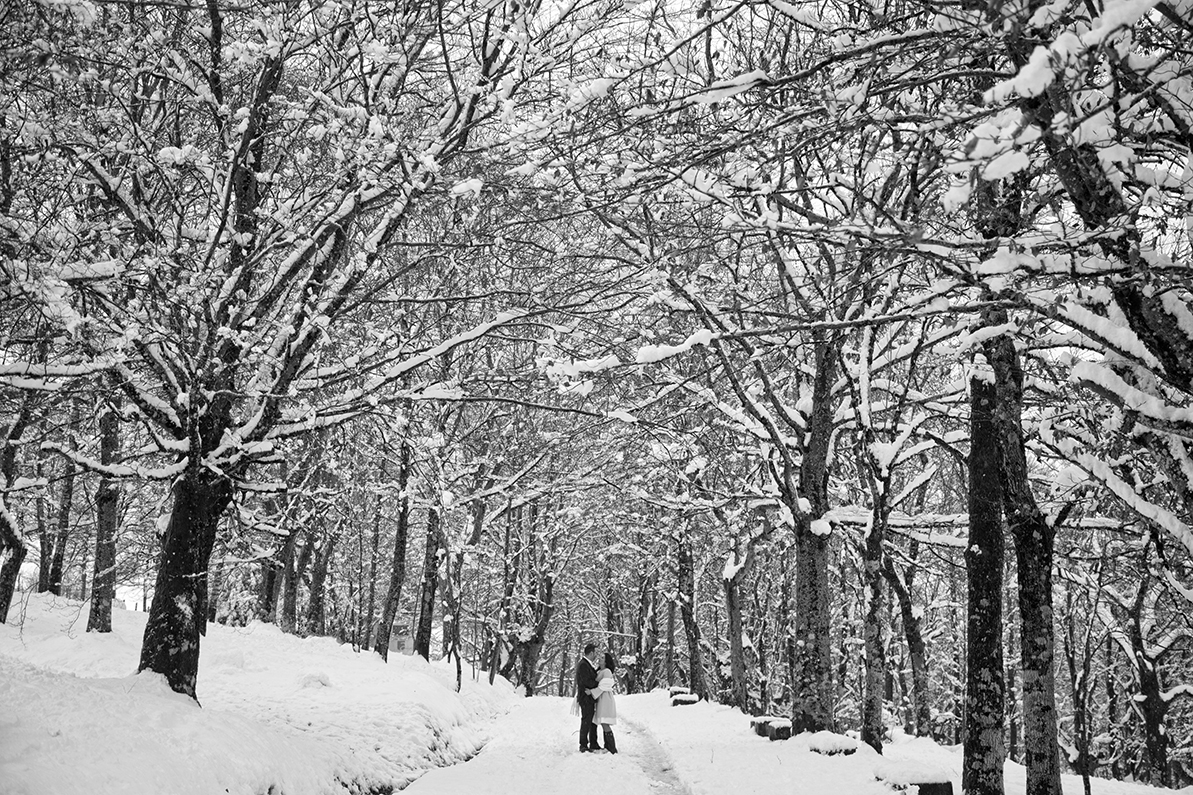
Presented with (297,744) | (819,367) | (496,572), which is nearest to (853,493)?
(819,367)

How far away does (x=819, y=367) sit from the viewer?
11.5 metres

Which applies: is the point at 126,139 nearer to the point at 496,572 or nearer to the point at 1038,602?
the point at 1038,602

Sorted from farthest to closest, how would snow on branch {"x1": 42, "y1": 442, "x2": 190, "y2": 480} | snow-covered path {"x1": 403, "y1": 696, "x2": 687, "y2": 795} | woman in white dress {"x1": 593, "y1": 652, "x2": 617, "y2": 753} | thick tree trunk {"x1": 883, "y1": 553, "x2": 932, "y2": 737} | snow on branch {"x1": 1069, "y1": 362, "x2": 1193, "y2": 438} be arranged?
1. thick tree trunk {"x1": 883, "y1": 553, "x2": 932, "y2": 737}
2. woman in white dress {"x1": 593, "y1": 652, "x2": 617, "y2": 753}
3. snow-covered path {"x1": 403, "y1": 696, "x2": 687, "y2": 795}
4. snow on branch {"x1": 42, "y1": 442, "x2": 190, "y2": 480}
5. snow on branch {"x1": 1069, "y1": 362, "x2": 1193, "y2": 438}

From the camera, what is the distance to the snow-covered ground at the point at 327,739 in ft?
18.2

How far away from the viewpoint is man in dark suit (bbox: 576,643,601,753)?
41.5ft

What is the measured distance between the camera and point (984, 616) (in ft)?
23.8

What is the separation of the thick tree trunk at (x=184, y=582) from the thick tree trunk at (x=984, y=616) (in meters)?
7.77

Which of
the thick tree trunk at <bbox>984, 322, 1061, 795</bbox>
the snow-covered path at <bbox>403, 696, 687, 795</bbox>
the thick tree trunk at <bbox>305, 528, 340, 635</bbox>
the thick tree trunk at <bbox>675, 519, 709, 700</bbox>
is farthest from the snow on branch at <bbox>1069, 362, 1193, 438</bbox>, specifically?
the thick tree trunk at <bbox>305, 528, 340, 635</bbox>

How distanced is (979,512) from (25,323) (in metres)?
9.22

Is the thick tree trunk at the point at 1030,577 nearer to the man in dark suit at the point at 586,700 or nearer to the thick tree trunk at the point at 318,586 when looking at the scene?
the man in dark suit at the point at 586,700

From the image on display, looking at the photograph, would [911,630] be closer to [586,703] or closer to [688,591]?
[586,703]

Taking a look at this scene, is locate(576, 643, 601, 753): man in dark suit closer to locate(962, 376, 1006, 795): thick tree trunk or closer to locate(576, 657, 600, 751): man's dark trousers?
locate(576, 657, 600, 751): man's dark trousers

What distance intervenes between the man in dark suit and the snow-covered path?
34 centimetres

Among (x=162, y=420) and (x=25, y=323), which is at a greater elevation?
(x=25, y=323)
